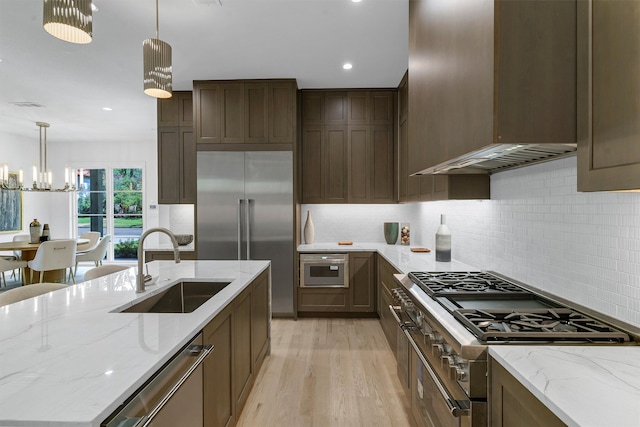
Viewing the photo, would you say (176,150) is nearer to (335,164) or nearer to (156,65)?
(335,164)

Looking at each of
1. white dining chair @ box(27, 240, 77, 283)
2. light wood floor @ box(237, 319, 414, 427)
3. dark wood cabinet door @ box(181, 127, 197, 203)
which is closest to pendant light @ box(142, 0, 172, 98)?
light wood floor @ box(237, 319, 414, 427)

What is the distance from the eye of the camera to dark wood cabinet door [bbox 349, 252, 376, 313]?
172 inches

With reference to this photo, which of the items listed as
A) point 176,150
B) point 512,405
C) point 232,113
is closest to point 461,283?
point 512,405

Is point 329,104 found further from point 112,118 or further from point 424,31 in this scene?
point 112,118

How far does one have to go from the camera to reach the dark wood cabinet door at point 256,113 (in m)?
4.30

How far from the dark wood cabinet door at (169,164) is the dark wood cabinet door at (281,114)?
139cm

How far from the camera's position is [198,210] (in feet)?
14.3

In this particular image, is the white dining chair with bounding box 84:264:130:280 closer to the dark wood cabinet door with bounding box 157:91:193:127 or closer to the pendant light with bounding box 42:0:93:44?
the pendant light with bounding box 42:0:93:44

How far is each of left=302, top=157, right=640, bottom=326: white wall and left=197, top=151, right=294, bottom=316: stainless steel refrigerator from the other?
6.79 feet

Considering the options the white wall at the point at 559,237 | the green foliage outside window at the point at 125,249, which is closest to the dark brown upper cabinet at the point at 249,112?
the white wall at the point at 559,237

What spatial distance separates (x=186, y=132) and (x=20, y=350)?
397 centimetres

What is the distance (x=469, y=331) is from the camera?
1.34 meters

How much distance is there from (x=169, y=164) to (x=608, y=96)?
472cm

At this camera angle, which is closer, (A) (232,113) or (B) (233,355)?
(B) (233,355)
